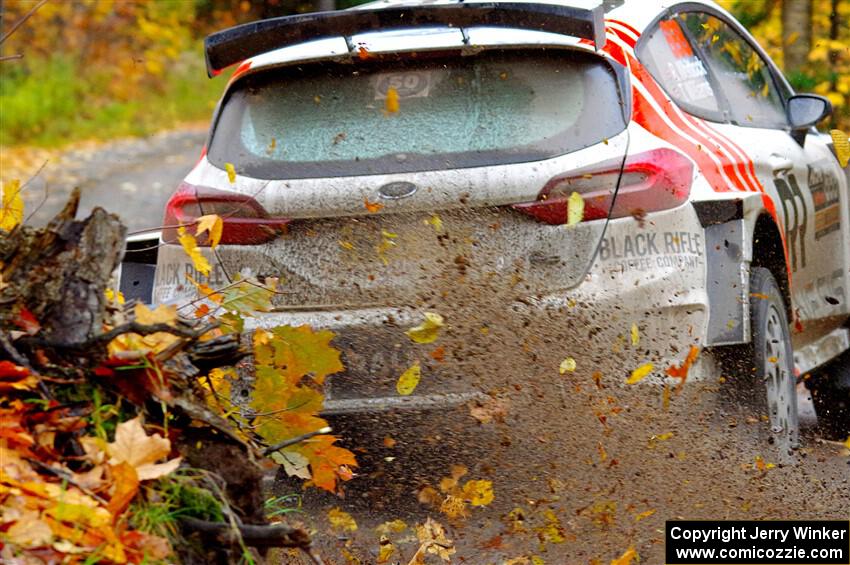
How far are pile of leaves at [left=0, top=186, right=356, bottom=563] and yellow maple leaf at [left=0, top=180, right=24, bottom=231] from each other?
66 cm

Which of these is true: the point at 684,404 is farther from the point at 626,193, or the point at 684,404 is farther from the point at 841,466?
the point at 841,466

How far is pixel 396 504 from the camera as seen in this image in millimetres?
4828

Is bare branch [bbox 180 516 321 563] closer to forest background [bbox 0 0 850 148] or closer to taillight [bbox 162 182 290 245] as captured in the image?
taillight [bbox 162 182 290 245]

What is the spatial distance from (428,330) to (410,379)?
0.57 ft

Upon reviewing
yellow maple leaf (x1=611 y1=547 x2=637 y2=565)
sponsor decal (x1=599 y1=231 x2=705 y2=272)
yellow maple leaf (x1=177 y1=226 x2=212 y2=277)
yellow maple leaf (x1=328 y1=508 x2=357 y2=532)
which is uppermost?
yellow maple leaf (x1=177 y1=226 x2=212 y2=277)

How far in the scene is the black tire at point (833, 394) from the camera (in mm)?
7074

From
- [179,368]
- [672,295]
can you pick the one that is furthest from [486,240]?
[179,368]

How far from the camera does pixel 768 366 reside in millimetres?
5316

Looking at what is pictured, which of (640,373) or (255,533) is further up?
(255,533)

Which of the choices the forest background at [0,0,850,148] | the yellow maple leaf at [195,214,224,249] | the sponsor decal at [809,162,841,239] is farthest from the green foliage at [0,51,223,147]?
the yellow maple leaf at [195,214,224,249]

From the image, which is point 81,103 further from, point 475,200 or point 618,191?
point 618,191

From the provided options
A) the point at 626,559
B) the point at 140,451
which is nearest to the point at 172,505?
the point at 140,451

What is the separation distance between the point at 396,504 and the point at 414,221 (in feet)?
3.15

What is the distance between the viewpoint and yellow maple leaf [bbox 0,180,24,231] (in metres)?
3.99
